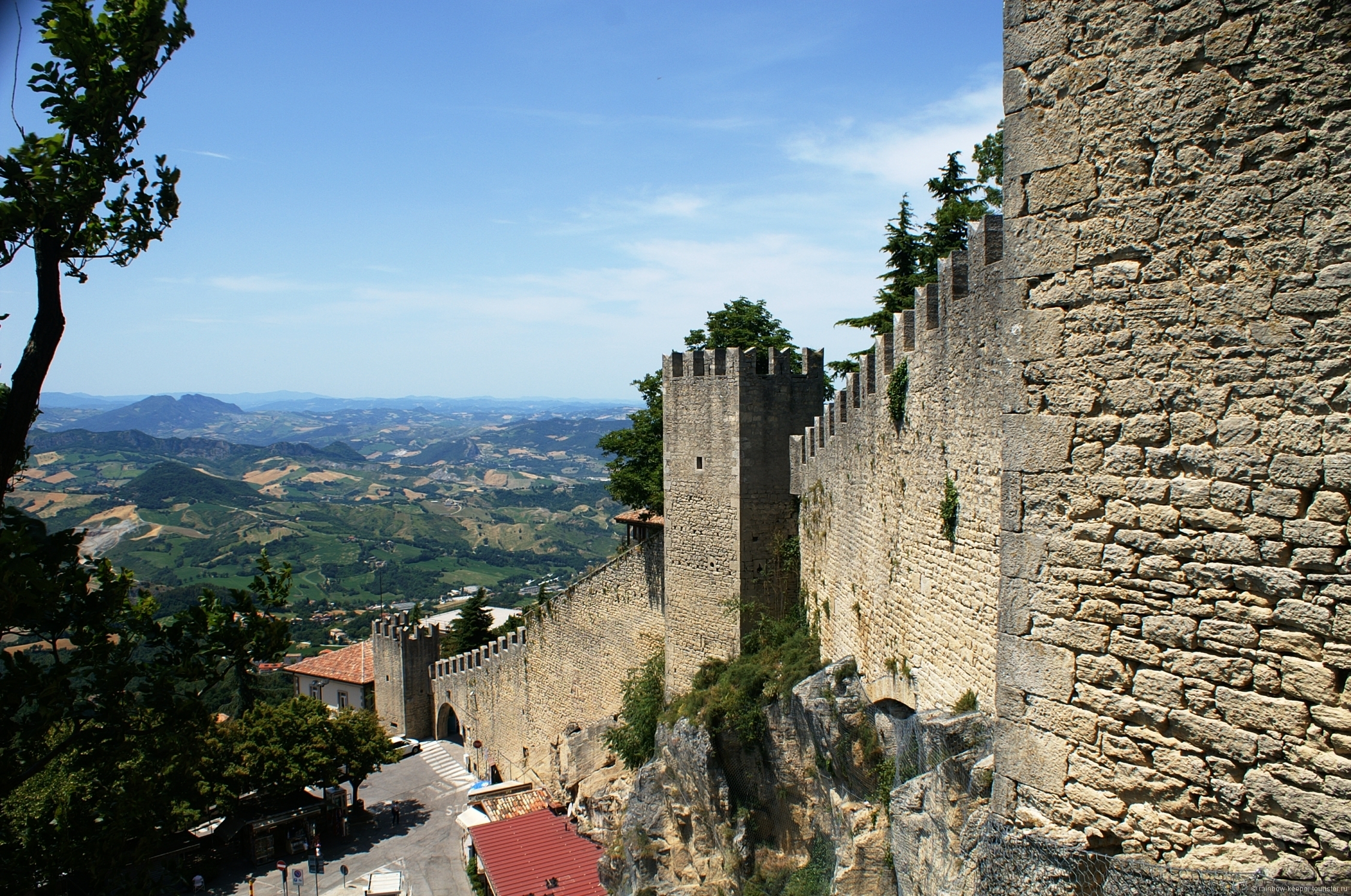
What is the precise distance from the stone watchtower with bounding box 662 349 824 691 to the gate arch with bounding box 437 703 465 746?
21.5m

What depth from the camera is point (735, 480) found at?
642 inches

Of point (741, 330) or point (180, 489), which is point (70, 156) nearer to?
point (741, 330)

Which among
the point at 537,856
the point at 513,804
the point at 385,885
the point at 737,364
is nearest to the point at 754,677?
the point at 737,364

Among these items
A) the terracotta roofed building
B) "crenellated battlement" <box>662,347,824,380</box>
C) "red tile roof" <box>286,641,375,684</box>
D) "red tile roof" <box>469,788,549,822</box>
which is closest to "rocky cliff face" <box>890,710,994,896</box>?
"crenellated battlement" <box>662,347,824,380</box>

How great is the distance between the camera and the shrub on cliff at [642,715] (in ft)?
61.8

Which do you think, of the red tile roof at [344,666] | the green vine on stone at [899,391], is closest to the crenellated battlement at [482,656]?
the red tile roof at [344,666]

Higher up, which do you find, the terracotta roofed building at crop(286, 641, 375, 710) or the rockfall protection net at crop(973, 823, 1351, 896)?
the rockfall protection net at crop(973, 823, 1351, 896)

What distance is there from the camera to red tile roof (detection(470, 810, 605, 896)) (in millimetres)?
20656

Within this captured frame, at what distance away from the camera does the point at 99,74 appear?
17.4ft

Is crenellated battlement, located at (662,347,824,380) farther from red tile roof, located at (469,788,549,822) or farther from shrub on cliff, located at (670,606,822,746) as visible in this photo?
red tile roof, located at (469,788,549,822)

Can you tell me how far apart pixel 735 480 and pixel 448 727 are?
24.7 meters

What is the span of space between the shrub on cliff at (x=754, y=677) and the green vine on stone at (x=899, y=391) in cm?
510

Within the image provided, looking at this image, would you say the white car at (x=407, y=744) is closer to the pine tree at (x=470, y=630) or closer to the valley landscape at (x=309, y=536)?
the pine tree at (x=470, y=630)

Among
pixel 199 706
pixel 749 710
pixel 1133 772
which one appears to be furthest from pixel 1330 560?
pixel 749 710
